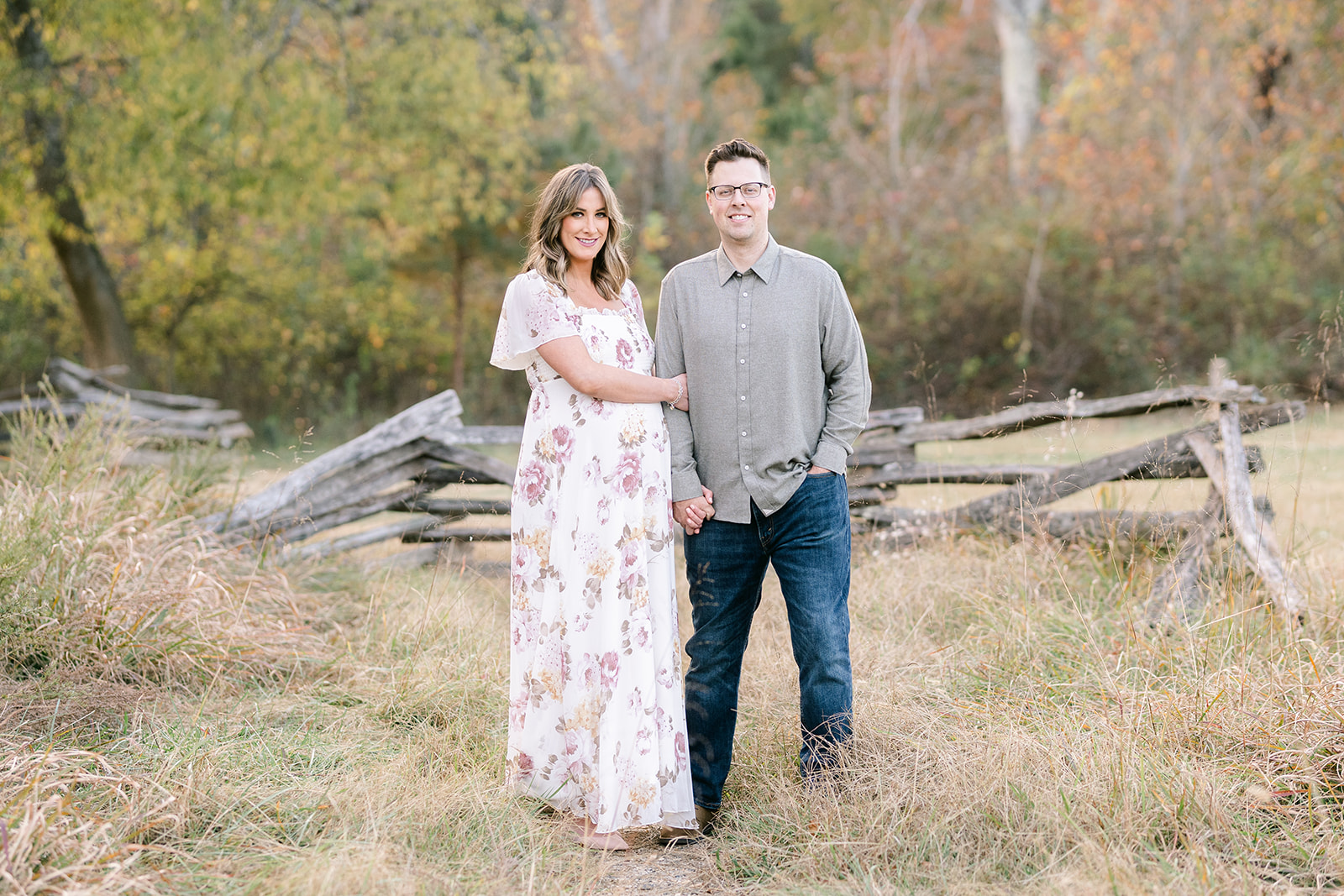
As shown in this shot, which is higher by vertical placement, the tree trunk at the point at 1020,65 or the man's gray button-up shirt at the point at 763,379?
the tree trunk at the point at 1020,65

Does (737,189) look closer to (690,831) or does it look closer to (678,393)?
(678,393)

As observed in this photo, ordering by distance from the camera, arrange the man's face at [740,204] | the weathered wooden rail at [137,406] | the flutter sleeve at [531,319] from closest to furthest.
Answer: the man's face at [740,204], the flutter sleeve at [531,319], the weathered wooden rail at [137,406]

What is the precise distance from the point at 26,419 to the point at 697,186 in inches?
489

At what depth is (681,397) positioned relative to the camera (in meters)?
3.33

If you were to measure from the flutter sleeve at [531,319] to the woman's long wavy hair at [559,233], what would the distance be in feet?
0.19

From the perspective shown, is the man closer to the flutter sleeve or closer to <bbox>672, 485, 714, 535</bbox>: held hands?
<bbox>672, 485, 714, 535</bbox>: held hands

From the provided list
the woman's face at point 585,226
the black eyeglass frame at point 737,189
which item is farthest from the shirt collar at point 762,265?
the woman's face at point 585,226

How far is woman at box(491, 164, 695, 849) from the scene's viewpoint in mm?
3242

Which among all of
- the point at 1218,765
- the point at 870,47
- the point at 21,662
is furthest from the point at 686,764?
the point at 870,47

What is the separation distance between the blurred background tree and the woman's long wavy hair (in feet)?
25.0

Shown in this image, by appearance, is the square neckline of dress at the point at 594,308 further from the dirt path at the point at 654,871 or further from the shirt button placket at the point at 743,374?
the dirt path at the point at 654,871

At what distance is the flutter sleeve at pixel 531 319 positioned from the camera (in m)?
3.30

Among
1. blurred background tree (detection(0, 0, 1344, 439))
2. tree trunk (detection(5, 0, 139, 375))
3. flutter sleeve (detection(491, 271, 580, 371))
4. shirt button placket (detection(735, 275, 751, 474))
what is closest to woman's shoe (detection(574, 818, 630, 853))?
shirt button placket (detection(735, 275, 751, 474))

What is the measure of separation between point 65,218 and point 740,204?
34.1ft
